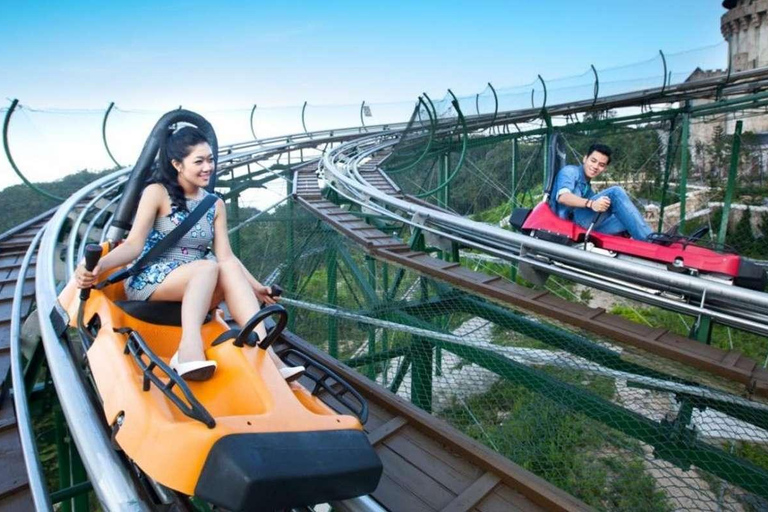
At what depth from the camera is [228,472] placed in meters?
0.81

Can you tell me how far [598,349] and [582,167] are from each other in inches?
40.6

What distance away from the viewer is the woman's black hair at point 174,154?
57.5 inches

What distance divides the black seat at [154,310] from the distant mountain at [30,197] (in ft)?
12.3

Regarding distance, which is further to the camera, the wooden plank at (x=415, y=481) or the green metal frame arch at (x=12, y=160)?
the green metal frame arch at (x=12, y=160)

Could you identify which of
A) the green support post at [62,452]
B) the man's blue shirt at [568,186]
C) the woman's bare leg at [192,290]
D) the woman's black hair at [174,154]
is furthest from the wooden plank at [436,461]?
the green support post at [62,452]

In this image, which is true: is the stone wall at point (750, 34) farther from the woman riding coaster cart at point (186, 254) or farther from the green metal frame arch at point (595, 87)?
the woman riding coaster cart at point (186, 254)

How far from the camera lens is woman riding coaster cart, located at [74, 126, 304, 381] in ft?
4.32

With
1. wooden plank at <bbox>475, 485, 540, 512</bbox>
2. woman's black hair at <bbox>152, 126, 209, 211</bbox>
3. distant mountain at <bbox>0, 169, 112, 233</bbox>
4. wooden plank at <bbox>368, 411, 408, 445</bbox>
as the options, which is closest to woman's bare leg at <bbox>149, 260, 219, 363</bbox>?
woman's black hair at <bbox>152, 126, 209, 211</bbox>

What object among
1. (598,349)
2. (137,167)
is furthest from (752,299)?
(137,167)

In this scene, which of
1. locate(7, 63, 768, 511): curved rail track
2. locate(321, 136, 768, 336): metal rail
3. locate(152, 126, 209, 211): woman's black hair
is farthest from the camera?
locate(321, 136, 768, 336): metal rail

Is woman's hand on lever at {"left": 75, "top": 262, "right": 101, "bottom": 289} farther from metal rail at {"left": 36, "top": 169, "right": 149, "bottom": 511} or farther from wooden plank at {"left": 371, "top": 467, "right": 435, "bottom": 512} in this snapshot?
wooden plank at {"left": 371, "top": 467, "right": 435, "bottom": 512}

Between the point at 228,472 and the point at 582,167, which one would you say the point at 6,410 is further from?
the point at 582,167

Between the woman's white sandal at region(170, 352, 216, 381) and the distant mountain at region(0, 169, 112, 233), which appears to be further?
the distant mountain at region(0, 169, 112, 233)

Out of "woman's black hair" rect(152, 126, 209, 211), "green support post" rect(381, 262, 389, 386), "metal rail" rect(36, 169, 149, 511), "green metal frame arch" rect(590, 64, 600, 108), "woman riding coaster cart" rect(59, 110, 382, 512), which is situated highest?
"green metal frame arch" rect(590, 64, 600, 108)
